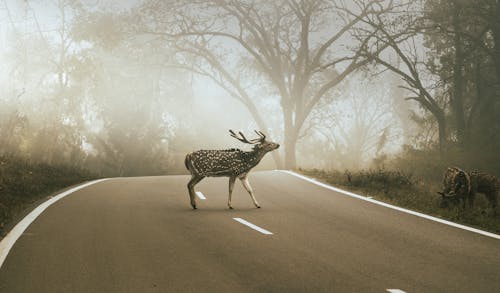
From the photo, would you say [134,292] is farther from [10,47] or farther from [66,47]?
[10,47]

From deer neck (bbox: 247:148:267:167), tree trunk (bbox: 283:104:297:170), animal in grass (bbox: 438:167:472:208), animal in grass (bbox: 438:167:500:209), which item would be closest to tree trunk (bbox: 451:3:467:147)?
tree trunk (bbox: 283:104:297:170)

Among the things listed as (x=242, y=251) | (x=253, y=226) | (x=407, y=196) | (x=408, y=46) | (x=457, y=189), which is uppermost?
(x=408, y=46)

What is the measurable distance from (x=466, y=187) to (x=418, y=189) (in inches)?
142

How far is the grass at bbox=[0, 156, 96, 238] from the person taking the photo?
1160cm

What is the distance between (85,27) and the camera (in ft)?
118

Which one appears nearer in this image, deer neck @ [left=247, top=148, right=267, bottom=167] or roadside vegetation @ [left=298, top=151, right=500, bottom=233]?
roadside vegetation @ [left=298, top=151, right=500, bottom=233]

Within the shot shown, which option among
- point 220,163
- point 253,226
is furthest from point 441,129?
point 253,226

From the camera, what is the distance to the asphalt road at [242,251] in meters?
6.45

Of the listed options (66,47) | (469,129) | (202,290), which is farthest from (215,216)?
(66,47)

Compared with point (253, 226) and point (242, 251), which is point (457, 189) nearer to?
point (253, 226)

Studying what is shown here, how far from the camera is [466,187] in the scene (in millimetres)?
12742

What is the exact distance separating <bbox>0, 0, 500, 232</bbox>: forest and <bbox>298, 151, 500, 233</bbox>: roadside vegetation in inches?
7.6

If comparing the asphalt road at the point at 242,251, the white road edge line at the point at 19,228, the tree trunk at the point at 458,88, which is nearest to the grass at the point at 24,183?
the white road edge line at the point at 19,228

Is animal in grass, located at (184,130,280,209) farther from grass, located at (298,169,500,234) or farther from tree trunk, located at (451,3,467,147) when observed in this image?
tree trunk, located at (451,3,467,147)
